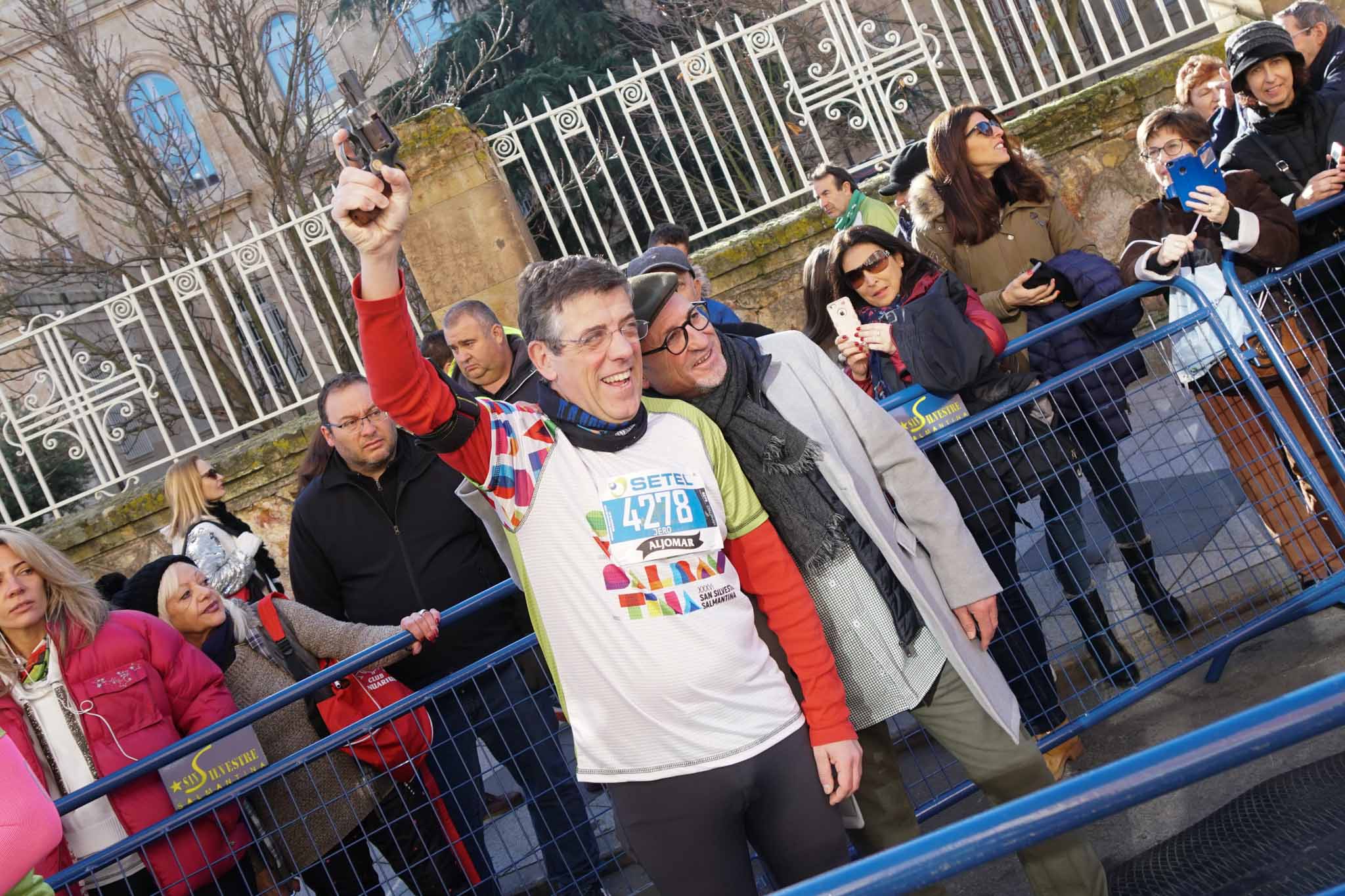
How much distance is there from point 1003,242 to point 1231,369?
966 millimetres

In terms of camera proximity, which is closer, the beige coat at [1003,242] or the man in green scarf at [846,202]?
the beige coat at [1003,242]

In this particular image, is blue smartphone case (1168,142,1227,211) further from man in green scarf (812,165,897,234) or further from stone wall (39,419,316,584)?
stone wall (39,419,316,584)

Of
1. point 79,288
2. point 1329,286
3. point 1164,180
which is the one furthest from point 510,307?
point 79,288

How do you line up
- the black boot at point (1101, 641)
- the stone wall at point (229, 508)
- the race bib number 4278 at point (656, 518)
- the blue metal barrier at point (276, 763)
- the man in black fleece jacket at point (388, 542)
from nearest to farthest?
the race bib number 4278 at point (656, 518) < the blue metal barrier at point (276, 763) < the black boot at point (1101, 641) < the man in black fleece jacket at point (388, 542) < the stone wall at point (229, 508)

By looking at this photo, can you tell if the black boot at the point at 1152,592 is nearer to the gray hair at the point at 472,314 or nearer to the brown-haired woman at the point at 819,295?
the brown-haired woman at the point at 819,295

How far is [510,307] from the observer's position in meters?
7.21

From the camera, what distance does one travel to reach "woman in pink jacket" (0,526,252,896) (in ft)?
11.1

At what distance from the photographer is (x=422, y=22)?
22.2 m

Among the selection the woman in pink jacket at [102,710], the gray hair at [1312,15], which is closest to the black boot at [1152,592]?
the gray hair at [1312,15]

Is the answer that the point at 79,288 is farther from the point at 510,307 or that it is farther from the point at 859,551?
the point at 859,551

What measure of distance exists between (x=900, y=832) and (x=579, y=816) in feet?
3.99

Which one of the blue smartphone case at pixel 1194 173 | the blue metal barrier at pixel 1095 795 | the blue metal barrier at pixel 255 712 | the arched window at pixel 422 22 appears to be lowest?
the blue metal barrier at pixel 1095 795

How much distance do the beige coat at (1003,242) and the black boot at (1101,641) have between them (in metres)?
1.16

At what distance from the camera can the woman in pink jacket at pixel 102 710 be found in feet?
11.1
